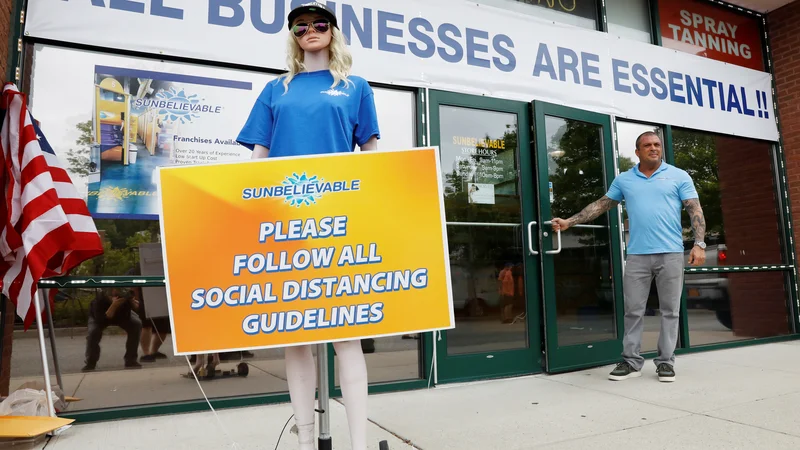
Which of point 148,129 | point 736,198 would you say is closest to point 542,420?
point 148,129

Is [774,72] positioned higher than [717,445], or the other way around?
[774,72]

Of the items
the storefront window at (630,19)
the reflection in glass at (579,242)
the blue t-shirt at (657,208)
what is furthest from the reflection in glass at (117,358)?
the storefront window at (630,19)

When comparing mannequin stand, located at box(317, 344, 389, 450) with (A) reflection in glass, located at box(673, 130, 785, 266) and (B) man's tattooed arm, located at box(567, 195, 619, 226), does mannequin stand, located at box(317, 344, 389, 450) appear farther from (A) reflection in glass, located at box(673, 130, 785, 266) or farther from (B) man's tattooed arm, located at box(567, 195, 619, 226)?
(A) reflection in glass, located at box(673, 130, 785, 266)

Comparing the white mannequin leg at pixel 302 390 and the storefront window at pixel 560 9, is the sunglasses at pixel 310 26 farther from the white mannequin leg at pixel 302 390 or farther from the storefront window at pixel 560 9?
the storefront window at pixel 560 9

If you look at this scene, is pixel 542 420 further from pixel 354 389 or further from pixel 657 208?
pixel 657 208

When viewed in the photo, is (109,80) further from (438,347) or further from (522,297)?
(522,297)

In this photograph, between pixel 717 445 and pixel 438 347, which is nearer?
pixel 717 445

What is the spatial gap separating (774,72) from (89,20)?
6947mm

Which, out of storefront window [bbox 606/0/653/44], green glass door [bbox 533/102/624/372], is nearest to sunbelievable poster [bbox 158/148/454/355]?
green glass door [bbox 533/102/624/372]

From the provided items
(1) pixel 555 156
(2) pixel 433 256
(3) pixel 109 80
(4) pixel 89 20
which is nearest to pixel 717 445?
(2) pixel 433 256

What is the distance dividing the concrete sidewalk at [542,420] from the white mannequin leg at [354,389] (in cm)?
71

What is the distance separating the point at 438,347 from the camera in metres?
3.72

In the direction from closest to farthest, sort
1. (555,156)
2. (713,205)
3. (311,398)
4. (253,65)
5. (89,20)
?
1. (311,398)
2. (89,20)
3. (253,65)
4. (555,156)
5. (713,205)

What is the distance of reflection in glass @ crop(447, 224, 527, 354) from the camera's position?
156 inches
